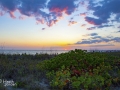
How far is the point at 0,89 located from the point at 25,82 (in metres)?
1.56

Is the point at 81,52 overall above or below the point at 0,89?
above

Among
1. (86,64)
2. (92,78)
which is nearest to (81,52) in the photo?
(86,64)

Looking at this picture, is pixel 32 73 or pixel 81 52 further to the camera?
pixel 81 52

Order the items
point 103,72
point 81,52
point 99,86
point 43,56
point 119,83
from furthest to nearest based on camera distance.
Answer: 1. point 43,56
2. point 81,52
3. point 103,72
4. point 119,83
5. point 99,86

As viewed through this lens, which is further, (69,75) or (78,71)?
(78,71)

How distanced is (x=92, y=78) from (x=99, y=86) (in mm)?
396

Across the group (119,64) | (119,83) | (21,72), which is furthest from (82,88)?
(119,64)

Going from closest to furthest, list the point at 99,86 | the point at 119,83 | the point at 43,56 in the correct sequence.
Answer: the point at 99,86
the point at 119,83
the point at 43,56

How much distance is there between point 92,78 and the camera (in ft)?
25.1

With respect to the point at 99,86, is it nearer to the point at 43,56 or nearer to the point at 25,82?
the point at 25,82

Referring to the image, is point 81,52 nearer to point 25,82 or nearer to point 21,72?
point 21,72

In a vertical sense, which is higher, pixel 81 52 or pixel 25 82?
pixel 81 52

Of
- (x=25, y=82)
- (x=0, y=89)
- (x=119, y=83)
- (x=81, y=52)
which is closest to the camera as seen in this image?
(x=0, y=89)

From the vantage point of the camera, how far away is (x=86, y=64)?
34.6 ft
